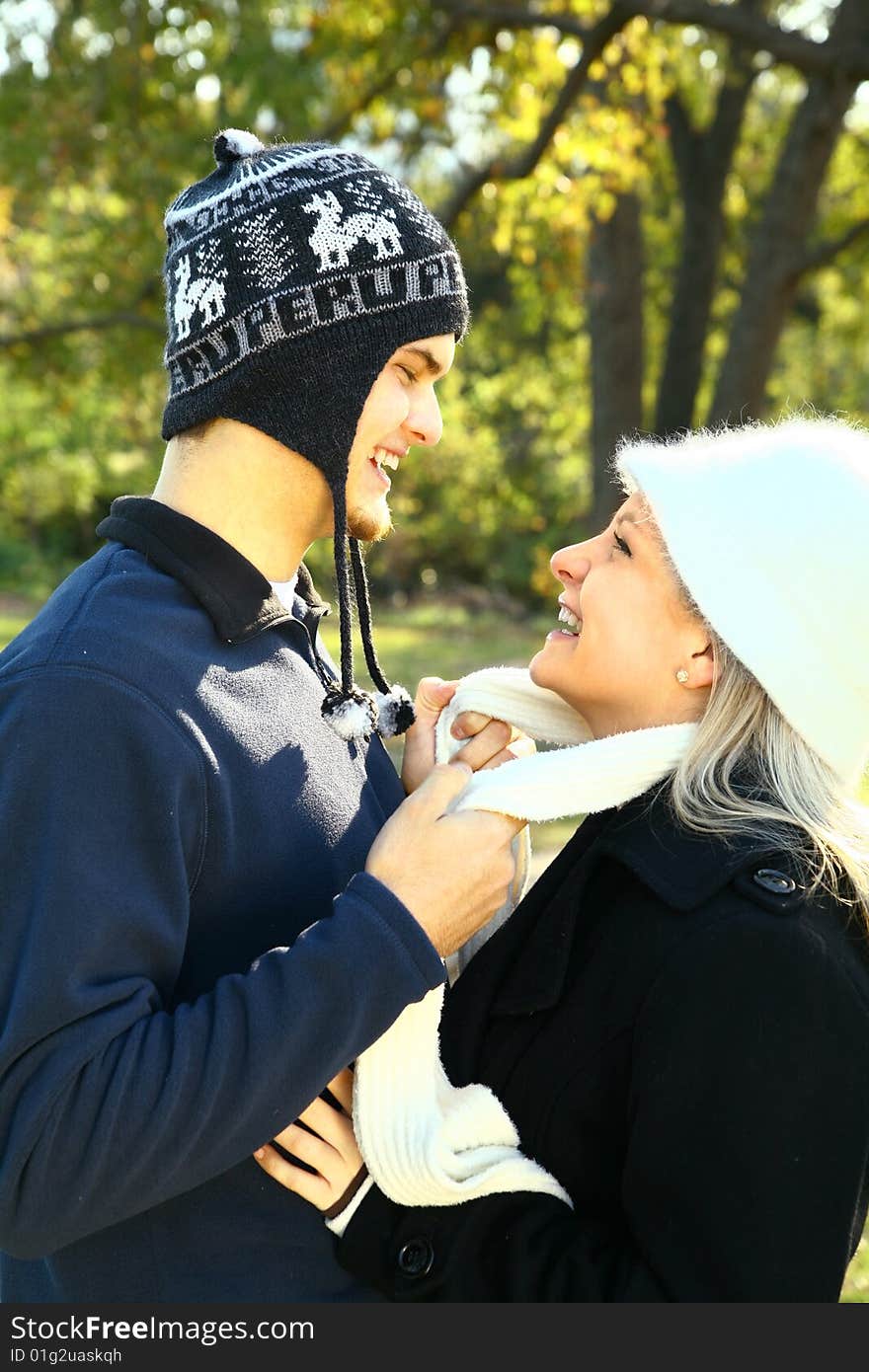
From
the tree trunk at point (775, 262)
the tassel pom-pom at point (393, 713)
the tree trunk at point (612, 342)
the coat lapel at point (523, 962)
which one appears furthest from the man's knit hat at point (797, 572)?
the tree trunk at point (612, 342)

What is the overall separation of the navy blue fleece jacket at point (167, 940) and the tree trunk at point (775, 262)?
6.95 m

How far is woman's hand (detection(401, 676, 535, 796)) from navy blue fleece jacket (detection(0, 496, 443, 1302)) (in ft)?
1.34

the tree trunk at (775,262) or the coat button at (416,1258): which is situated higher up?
the tree trunk at (775,262)

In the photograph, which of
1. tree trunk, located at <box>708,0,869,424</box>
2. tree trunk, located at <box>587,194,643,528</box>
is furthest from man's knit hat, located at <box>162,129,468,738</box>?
tree trunk, located at <box>587,194,643,528</box>

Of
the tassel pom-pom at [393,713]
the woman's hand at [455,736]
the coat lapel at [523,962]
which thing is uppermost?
the tassel pom-pom at [393,713]

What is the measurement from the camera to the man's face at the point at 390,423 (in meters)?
2.42

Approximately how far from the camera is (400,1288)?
→ 204 cm

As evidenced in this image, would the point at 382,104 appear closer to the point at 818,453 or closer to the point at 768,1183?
the point at 818,453

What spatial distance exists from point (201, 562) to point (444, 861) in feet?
2.09

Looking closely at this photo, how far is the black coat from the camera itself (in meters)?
1.85

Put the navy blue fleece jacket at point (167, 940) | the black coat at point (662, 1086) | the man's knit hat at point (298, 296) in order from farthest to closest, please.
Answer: the man's knit hat at point (298, 296), the black coat at point (662, 1086), the navy blue fleece jacket at point (167, 940)

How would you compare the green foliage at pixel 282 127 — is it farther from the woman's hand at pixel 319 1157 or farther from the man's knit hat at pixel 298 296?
the woman's hand at pixel 319 1157

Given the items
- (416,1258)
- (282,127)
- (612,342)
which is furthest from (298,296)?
(612,342)

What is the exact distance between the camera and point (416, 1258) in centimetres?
206
